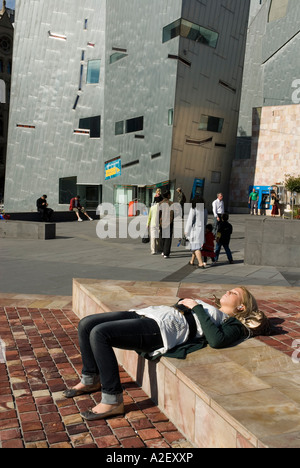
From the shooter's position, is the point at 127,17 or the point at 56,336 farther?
the point at 127,17

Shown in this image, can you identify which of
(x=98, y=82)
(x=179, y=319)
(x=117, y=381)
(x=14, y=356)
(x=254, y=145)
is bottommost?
(x=14, y=356)

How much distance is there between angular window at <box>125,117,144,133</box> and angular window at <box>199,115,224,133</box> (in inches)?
149

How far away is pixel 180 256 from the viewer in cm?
1254

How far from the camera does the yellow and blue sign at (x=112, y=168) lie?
30188 mm

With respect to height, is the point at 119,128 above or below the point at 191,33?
below

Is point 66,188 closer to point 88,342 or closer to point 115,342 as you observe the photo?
point 88,342

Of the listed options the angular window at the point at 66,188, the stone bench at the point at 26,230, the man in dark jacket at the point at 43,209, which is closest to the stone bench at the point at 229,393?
the stone bench at the point at 26,230

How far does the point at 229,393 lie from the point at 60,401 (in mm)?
1501

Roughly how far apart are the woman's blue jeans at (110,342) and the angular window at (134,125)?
2596cm

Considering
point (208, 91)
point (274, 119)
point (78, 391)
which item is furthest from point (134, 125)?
point (78, 391)

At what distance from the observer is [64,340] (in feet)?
17.4
